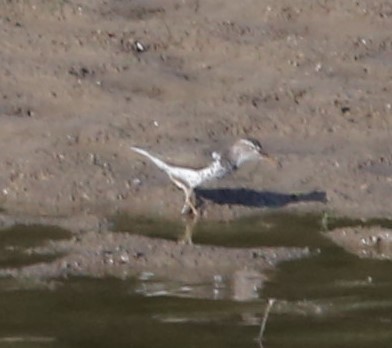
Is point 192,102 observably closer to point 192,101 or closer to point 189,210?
point 192,101

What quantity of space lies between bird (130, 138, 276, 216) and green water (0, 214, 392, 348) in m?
1.16

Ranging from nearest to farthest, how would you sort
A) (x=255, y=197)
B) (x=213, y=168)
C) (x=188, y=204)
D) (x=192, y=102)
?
1. (x=188, y=204)
2. (x=213, y=168)
3. (x=255, y=197)
4. (x=192, y=102)

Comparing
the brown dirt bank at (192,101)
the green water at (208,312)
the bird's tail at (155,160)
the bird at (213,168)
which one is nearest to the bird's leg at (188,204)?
the bird at (213,168)

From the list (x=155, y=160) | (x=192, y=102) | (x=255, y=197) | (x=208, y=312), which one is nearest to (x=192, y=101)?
(x=192, y=102)

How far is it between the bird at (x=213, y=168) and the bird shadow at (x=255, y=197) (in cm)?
19

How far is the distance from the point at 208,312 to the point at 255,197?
8.67 ft

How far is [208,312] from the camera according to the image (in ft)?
28.8

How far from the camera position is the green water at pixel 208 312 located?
834 cm

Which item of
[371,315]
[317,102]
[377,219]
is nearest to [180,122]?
[317,102]

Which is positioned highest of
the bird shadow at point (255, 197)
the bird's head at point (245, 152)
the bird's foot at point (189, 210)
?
the bird's head at point (245, 152)

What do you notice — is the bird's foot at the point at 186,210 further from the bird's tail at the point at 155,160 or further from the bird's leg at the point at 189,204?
the bird's tail at the point at 155,160

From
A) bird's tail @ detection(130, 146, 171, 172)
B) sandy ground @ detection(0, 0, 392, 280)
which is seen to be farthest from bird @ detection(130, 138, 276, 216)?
sandy ground @ detection(0, 0, 392, 280)

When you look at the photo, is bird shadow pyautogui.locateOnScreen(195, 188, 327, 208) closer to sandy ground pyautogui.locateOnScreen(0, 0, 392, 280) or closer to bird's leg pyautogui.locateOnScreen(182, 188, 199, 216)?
sandy ground pyautogui.locateOnScreen(0, 0, 392, 280)

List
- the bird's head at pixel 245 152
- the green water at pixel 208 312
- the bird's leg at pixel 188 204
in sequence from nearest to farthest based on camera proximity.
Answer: the green water at pixel 208 312, the bird's leg at pixel 188 204, the bird's head at pixel 245 152
